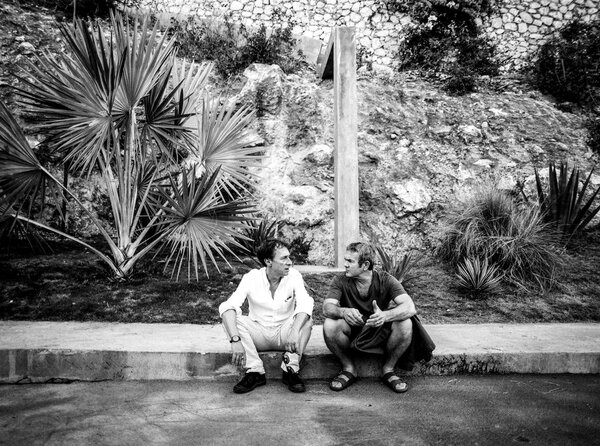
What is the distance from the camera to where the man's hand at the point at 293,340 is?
3.34m

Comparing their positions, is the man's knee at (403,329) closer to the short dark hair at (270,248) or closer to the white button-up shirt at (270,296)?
the white button-up shirt at (270,296)

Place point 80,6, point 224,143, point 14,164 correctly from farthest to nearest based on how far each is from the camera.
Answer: point 80,6
point 224,143
point 14,164

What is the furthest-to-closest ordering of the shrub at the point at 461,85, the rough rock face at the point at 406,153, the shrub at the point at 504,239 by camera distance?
the shrub at the point at 461,85, the rough rock face at the point at 406,153, the shrub at the point at 504,239

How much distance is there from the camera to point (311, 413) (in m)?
2.95

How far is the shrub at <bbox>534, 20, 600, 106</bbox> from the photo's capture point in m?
10.1

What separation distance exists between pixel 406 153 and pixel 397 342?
6.03 meters

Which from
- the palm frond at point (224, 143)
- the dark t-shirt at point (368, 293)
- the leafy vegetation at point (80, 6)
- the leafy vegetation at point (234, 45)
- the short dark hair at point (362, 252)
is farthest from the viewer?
the leafy vegetation at point (80, 6)

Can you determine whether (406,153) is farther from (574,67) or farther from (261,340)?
(261,340)

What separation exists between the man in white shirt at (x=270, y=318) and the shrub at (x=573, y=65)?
29.9 ft

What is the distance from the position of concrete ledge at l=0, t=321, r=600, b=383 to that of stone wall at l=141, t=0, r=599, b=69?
29.5ft

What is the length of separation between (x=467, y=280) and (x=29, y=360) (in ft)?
15.6

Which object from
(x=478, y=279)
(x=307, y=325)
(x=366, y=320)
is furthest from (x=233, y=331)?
(x=478, y=279)

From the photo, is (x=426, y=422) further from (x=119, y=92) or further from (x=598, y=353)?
(x=119, y=92)

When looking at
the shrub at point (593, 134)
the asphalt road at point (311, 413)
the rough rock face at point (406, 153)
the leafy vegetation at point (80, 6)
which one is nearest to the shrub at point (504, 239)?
the rough rock face at point (406, 153)
